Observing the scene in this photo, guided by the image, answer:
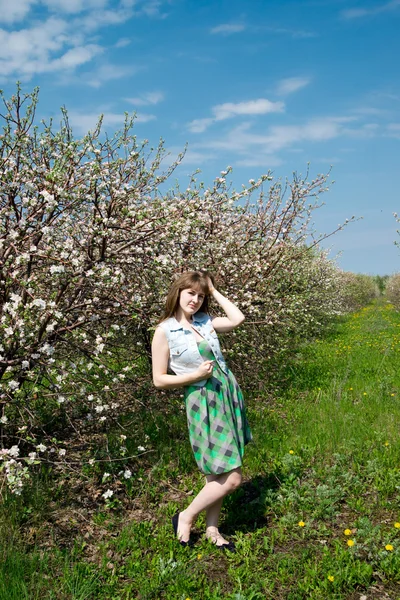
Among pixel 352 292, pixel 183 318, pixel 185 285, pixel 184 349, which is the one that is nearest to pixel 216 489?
pixel 184 349

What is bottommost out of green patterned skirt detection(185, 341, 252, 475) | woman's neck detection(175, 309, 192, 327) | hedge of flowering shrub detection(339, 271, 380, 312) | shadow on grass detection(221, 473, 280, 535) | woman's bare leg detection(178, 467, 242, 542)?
shadow on grass detection(221, 473, 280, 535)

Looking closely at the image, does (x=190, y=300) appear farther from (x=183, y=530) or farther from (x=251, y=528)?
(x=251, y=528)

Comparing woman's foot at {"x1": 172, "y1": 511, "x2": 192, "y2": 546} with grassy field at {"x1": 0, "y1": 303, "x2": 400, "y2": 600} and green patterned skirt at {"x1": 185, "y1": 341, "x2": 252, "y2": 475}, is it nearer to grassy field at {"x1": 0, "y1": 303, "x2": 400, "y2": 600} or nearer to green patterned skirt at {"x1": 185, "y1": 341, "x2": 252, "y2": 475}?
grassy field at {"x1": 0, "y1": 303, "x2": 400, "y2": 600}

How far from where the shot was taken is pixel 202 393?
3643mm

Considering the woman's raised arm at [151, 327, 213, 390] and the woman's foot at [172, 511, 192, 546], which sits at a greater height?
the woman's raised arm at [151, 327, 213, 390]

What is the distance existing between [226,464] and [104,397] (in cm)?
182

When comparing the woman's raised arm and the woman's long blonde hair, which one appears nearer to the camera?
the woman's raised arm

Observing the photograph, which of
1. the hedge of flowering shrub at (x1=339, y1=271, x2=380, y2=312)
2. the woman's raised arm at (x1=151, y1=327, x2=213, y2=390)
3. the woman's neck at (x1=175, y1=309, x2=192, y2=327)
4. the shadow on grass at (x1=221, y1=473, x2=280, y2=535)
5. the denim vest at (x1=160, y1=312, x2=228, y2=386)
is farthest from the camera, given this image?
the hedge of flowering shrub at (x1=339, y1=271, x2=380, y2=312)

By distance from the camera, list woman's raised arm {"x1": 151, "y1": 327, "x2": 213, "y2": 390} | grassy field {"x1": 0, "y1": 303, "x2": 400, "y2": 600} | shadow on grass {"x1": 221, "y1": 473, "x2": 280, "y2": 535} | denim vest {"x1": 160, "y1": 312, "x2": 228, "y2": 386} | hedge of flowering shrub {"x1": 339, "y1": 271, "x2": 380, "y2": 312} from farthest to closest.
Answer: hedge of flowering shrub {"x1": 339, "y1": 271, "x2": 380, "y2": 312}
shadow on grass {"x1": 221, "y1": 473, "x2": 280, "y2": 535}
denim vest {"x1": 160, "y1": 312, "x2": 228, "y2": 386}
woman's raised arm {"x1": 151, "y1": 327, "x2": 213, "y2": 390}
grassy field {"x1": 0, "y1": 303, "x2": 400, "y2": 600}

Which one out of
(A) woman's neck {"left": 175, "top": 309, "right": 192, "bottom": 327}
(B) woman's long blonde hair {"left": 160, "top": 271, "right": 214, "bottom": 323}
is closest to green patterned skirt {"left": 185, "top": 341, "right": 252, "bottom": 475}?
(A) woman's neck {"left": 175, "top": 309, "right": 192, "bottom": 327}

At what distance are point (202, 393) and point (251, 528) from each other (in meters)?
1.29

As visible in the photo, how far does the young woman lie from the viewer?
3605mm

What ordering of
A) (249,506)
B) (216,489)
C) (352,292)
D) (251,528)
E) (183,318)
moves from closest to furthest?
(216,489), (183,318), (251,528), (249,506), (352,292)

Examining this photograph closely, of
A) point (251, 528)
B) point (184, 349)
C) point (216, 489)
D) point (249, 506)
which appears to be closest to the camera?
point (216, 489)
